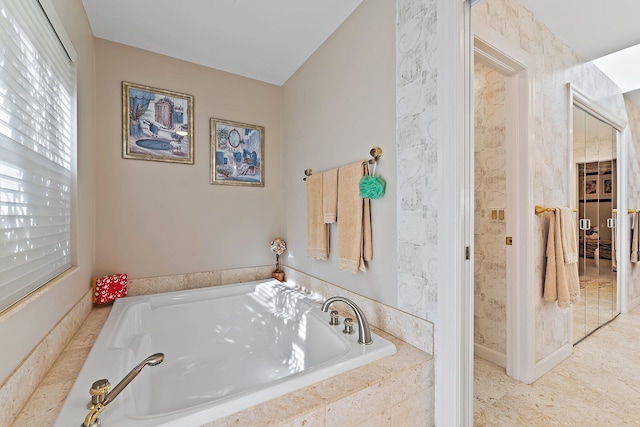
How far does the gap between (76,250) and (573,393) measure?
3.15m

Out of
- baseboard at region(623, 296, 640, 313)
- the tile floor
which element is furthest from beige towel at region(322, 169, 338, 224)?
baseboard at region(623, 296, 640, 313)

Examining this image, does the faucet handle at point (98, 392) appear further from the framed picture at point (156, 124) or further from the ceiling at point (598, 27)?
the ceiling at point (598, 27)

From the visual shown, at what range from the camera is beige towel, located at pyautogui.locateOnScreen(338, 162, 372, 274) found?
1.67m

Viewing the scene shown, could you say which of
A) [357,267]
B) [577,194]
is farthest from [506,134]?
[357,267]

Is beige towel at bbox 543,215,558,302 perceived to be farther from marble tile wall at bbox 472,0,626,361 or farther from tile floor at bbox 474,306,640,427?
tile floor at bbox 474,306,640,427

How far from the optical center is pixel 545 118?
1.99 m

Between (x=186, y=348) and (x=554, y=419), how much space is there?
7.73 feet

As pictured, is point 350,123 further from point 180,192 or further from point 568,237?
point 568,237

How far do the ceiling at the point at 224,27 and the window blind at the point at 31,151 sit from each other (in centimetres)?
69

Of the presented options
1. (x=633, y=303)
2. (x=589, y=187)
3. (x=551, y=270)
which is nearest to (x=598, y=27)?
(x=589, y=187)

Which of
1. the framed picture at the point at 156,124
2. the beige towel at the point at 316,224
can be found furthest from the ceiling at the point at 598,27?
the framed picture at the point at 156,124

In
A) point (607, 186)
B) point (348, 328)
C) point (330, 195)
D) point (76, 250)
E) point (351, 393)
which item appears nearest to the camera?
point (351, 393)

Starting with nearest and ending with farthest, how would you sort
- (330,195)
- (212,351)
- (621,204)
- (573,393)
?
1. (573,393)
2. (330,195)
3. (212,351)
4. (621,204)

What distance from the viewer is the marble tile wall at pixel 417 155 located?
1.29 m
